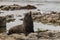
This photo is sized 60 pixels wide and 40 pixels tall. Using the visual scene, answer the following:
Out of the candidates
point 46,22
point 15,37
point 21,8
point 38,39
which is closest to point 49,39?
point 38,39

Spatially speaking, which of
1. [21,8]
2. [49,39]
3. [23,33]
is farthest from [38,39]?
[21,8]

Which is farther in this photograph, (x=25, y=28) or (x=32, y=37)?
(x=25, y=28)

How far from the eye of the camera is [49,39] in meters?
7.77

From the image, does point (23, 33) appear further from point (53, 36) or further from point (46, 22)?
point (46, 22)

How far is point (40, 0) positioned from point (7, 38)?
23271 millimetres

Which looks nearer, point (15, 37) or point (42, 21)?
point (15, 37)

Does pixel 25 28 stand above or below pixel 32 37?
above

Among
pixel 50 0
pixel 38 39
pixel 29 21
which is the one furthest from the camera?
pixel 50 0

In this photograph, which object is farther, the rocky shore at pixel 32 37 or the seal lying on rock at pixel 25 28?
the seal lying on rock at pixel 25 28

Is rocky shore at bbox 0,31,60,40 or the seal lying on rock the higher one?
the seal lying on rock

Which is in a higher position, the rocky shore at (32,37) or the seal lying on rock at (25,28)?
the seal lying on rock at (25,28)

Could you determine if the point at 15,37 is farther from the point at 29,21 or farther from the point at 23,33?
the point at 29,21

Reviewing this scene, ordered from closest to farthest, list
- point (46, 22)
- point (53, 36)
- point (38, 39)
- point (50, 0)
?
point (38, 39) → point (53, 36) → point (46, 22) → point (50, 0)

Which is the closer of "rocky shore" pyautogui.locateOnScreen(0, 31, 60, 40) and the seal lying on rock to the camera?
"rocky shore" pyautogui.locateOnScreen(0, 31, 60, 40)
